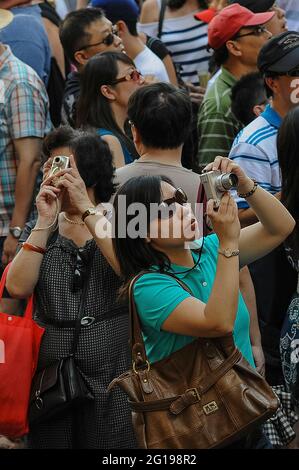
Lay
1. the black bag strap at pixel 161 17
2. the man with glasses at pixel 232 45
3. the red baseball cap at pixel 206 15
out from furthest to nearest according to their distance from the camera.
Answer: the black bag strap at pixel 161 17 → the red baseball cap at pixel 206 15 → the man with glasses at pixel 232 45

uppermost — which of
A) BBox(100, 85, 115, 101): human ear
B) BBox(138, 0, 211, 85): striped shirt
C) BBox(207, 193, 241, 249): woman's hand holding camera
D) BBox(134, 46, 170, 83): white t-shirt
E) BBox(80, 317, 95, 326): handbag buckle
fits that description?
BBox(207, 193, 241, 249): woman's hand holding camera

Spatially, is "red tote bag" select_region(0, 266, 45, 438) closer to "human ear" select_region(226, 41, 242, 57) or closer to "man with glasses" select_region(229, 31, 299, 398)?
"man with glasses" select_region(229, 31, 299, 398)

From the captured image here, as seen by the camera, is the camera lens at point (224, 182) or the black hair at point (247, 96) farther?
the black hair at point (247, 96)

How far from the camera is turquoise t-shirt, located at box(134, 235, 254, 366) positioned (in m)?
3.04

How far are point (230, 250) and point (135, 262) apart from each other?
0.38 metres

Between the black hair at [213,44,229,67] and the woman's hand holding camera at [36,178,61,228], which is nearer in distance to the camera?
A: the woman's hand holding camera at [36,178,61,228]

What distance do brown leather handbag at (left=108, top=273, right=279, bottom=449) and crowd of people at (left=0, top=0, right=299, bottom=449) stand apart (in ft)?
0.20

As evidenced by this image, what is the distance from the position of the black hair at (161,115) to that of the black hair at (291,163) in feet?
1.50

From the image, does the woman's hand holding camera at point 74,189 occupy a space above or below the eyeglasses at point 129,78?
above

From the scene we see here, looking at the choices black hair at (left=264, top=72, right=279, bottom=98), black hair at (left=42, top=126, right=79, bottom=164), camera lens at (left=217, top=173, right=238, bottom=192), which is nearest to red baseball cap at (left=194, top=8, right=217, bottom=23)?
black hair at (left=264, top=72, right=279, bottom=98)

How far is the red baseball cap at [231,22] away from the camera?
18.3 feet

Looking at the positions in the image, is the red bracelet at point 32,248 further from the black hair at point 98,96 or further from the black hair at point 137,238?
the black hair at point 98,96

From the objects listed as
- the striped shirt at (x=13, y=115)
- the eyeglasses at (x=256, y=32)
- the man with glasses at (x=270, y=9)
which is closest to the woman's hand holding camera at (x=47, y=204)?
the striped shirt at (x=13, y=115)

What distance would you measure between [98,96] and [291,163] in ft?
4.41
